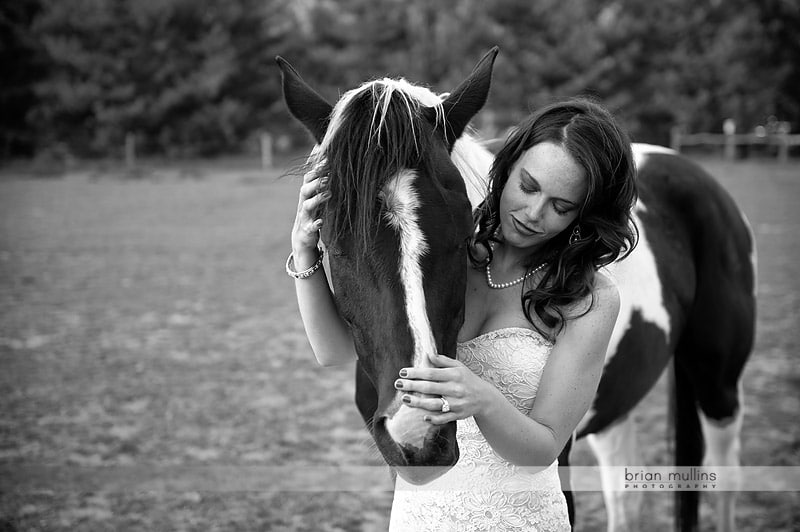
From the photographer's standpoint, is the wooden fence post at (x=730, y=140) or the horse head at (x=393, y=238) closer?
the horse head at (x=393, y=238)

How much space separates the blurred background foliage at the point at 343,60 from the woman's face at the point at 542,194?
22.4m

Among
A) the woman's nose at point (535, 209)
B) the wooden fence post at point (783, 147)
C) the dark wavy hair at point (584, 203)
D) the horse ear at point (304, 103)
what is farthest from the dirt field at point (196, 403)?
the wooden fence post at point (783, 147)

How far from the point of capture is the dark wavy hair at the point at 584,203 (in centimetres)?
160

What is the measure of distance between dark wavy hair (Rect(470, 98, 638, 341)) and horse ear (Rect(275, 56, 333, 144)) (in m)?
0.46

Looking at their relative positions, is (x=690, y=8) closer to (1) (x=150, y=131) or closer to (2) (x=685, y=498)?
(1) (x=150, y=131)

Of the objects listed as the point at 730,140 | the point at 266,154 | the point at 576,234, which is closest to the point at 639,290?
the point at 576,234

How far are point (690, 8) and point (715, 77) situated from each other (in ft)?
10.4

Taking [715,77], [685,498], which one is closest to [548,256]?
[685,498]

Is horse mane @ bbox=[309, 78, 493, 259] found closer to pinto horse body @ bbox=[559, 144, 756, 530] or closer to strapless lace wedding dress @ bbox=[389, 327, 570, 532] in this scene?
strapless lace wedding dress @ bbox=[389, 327, 570, 532]

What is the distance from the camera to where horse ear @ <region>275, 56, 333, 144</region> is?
173 cm

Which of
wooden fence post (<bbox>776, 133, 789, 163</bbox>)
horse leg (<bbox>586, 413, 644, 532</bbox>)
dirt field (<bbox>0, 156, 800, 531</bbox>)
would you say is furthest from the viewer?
wooden fence post (<bbox>776, 133, 789, 163</bbox>)

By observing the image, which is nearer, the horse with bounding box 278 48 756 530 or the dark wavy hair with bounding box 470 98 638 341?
the horse with bounding box 278 48 756 530

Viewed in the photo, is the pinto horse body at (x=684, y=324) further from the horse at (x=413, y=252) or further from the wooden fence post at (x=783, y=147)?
the wooden fence post at (x=783, y=147)

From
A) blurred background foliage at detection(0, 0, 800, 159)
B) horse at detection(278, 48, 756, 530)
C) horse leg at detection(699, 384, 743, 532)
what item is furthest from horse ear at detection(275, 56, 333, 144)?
blurred background foliage at detection(0, 0, 800, 159)
